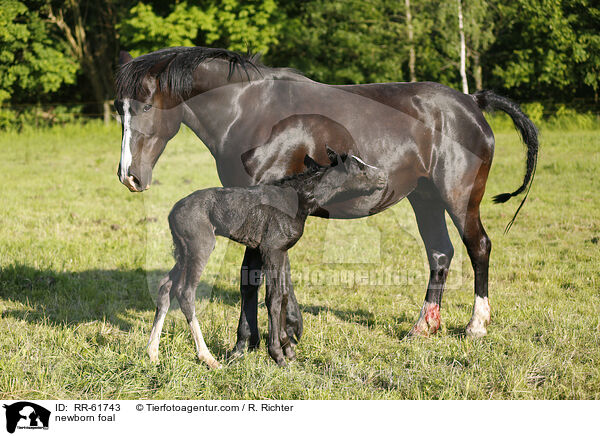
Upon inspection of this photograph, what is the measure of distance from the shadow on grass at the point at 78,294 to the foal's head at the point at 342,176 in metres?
2.05

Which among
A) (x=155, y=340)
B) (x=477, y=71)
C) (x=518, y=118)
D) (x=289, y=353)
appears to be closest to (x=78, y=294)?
(x=155, y=340)

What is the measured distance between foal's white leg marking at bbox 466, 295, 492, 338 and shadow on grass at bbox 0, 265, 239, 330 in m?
2.50

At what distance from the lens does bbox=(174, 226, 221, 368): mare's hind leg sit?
4203 mm

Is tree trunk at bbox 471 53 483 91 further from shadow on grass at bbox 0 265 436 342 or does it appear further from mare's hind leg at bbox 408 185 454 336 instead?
shadow on grass at bbox 0 265 436 342

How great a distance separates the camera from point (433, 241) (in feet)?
18.8

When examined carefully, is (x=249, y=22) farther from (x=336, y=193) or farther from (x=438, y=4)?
(x=336, y=193)

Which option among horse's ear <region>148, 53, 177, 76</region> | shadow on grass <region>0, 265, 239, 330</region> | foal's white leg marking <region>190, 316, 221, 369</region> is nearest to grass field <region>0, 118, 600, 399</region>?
shadow on grass <region>0, 265, 239, 330</region>

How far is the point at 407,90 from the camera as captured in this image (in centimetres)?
528

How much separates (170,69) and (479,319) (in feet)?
11.0

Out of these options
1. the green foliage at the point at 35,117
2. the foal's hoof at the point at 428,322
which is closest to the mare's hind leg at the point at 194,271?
the foal's hoof at the point at 428,322

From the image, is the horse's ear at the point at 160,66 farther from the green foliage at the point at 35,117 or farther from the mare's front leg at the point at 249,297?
the green foliage at the point at 35,117

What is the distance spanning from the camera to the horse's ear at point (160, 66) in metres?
4.36
